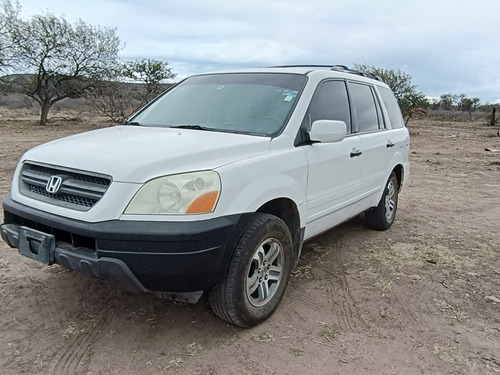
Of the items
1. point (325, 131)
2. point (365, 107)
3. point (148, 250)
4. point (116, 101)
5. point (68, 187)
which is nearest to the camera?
point (148, 250)

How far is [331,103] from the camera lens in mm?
4043

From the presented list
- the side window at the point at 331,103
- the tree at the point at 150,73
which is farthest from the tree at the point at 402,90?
the side window at the point at 331,103

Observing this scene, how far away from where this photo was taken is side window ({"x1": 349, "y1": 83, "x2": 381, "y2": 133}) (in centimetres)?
456

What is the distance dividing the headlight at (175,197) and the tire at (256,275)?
0.38 meters

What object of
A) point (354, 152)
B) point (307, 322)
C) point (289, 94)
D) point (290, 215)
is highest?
point (289, 94)

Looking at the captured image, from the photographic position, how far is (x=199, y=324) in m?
3.16

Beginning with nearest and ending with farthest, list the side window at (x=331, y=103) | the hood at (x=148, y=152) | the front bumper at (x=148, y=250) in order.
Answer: the front bumper at (x=148, y=250) < the hood at (x=148, y=152) < the side window at (x=331, y=103)

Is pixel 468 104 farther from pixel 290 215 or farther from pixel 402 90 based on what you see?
pixel 290 215

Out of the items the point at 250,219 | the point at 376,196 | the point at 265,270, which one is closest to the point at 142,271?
the point at 250,219

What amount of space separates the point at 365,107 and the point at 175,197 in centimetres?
293

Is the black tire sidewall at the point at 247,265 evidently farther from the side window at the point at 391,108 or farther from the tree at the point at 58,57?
the tree at the point at 58,57

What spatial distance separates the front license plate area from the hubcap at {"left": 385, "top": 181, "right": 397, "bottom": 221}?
3.94 metres

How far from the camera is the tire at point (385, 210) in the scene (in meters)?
5.34

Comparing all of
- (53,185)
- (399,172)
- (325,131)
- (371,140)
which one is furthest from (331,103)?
(53,185)
